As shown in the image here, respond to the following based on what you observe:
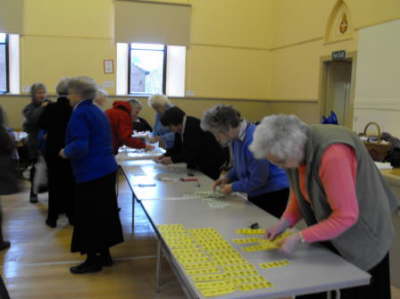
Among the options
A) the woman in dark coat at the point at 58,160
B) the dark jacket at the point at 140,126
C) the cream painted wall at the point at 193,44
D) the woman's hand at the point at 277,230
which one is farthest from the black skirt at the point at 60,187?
the cream painted wall at the point at 193,44

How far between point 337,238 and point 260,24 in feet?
25.4

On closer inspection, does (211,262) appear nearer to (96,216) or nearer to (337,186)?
(337,186)

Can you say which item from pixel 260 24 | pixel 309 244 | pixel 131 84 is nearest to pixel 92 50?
pixel 131 84

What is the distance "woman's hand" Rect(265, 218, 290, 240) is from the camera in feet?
6.17

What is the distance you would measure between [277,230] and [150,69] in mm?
7153

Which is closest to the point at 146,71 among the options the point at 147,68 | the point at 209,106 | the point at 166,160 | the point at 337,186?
the point at 147,68

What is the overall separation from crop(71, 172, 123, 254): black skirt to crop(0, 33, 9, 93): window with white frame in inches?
228

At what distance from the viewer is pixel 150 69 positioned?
8.60m

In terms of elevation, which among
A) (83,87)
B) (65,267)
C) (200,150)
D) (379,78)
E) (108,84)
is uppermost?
(379,78)

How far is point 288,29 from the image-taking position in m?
8.21

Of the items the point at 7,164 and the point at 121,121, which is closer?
the point at 7,164

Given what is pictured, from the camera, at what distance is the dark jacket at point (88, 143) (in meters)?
2.75

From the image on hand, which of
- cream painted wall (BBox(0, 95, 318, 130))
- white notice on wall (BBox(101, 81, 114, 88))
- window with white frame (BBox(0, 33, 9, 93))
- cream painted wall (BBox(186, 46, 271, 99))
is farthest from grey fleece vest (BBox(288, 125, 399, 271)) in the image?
window with white frame (BBox(0, 33, 9, 93))

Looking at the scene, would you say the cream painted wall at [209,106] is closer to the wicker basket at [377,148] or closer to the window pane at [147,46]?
the window pane at [147,46]
